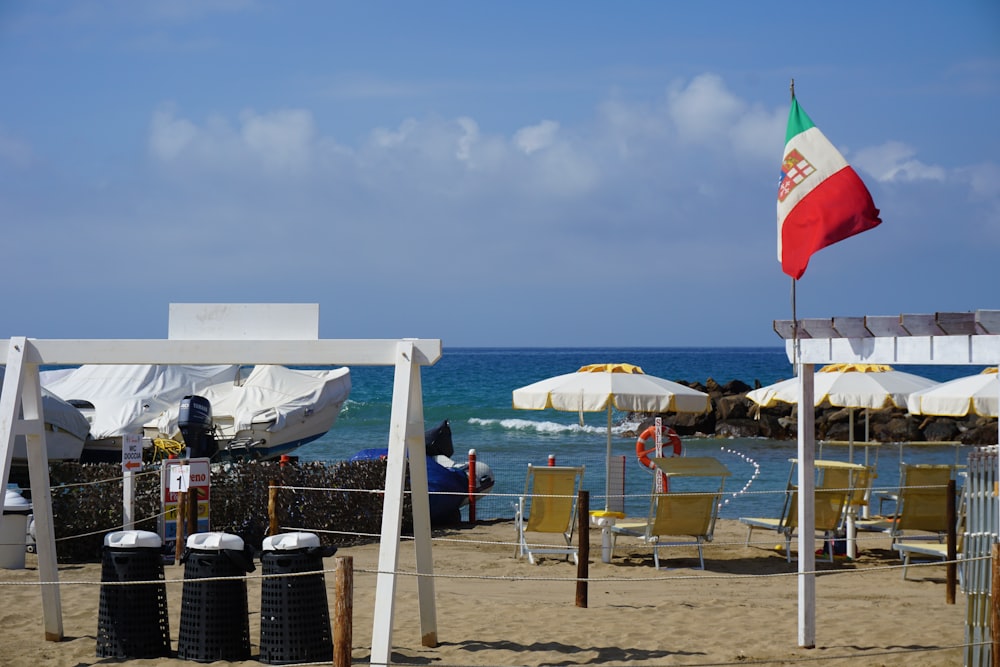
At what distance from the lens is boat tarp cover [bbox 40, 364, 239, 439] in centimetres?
2158

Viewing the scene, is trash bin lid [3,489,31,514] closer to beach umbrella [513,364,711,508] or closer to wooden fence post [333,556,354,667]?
beach umbrella [513,364,711,508]

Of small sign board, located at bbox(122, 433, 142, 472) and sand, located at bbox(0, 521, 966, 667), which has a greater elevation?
small sign board, located at bbox(122, 433, 142, 472)

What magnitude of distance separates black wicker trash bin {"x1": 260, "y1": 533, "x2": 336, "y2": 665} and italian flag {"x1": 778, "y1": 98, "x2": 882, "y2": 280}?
3.60m

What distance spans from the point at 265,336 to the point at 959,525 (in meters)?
8.74

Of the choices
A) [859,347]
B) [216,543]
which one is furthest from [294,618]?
[859,347]

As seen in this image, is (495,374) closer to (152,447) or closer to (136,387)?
(136,387)

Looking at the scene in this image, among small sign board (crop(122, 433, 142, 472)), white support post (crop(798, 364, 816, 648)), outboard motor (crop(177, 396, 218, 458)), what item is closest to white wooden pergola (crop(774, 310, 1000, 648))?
white support post (crop(798, 364, 816, 648))

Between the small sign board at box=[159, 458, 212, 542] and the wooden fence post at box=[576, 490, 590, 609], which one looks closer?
the wooden fence post at box=[576, 490, 590, 609]

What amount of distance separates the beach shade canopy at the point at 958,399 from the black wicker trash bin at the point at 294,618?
7449mm

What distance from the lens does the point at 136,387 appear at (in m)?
23.3

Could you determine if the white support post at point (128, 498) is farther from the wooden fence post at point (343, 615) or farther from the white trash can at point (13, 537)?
the wooden fence post at point (343, 615)

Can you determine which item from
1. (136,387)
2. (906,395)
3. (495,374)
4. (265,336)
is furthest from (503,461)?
(495,374)

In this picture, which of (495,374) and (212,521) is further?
(495,374)

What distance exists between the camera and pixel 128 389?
23172mm
